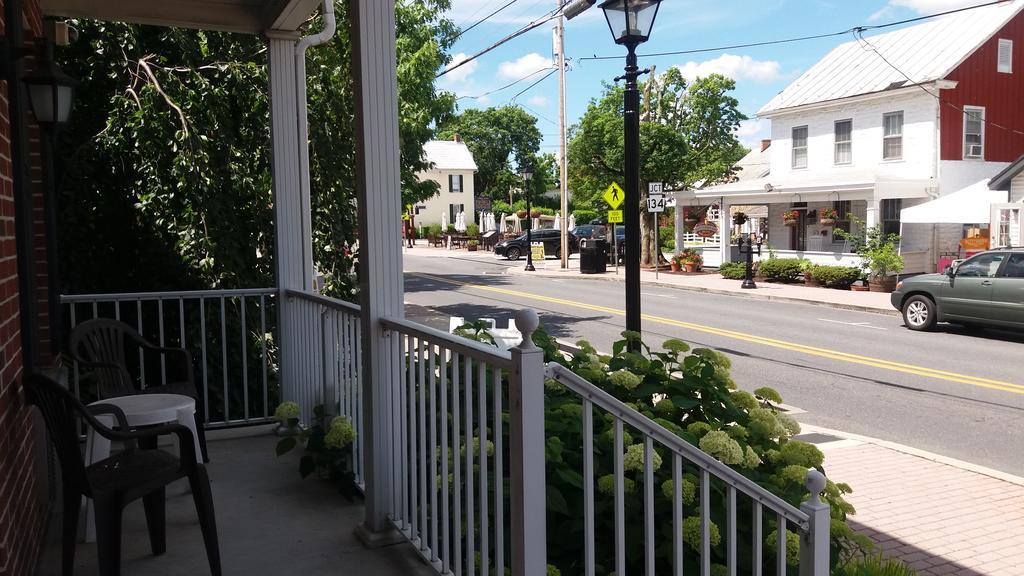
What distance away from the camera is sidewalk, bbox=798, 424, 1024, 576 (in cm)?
462

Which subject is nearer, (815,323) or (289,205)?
(289,205)

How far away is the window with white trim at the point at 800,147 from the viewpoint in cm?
2605

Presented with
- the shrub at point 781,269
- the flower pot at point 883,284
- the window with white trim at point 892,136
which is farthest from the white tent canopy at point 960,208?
the shrub at point 781,269

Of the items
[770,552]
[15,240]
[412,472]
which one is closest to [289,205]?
[15,240]

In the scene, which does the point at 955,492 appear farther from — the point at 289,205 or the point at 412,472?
the point at 289,205

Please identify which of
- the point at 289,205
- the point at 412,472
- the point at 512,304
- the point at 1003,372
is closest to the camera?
the point at 412,472

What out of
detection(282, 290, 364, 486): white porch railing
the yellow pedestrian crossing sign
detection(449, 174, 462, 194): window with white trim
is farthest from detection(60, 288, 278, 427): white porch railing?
detection(449, 174, 462, 194): window with white trim

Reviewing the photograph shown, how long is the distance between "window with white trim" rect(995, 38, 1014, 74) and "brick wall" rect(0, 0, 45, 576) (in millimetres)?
26332

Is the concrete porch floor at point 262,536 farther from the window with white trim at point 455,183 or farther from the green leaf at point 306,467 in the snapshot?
the window with white trim at point 455,183

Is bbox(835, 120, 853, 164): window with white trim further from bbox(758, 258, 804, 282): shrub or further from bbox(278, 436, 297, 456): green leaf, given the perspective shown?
bbox(278, 436, 297, 456): green leaf

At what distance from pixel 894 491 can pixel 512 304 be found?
13516mm

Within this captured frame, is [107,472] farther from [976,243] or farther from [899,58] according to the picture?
[899,58]

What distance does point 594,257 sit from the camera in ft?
90.2

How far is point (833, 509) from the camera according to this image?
3.40 m
